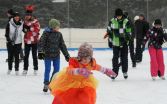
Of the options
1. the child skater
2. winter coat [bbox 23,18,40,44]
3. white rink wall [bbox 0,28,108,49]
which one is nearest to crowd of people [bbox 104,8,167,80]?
the child skater

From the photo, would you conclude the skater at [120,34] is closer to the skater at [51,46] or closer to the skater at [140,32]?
the skater at [51,46]

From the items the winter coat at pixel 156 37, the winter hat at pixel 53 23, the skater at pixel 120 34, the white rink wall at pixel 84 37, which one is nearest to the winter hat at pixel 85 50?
the winter hat at pixel 53 23

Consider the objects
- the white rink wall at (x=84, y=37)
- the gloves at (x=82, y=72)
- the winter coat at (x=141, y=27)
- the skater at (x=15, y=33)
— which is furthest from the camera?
the white rink wall at (x=84, y=37)

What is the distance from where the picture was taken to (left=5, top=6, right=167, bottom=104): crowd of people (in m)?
4.95

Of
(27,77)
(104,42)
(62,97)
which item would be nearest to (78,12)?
(104,42)

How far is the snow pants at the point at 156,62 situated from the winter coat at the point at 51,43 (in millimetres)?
2457

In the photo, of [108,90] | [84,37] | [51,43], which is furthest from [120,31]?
[84,37]

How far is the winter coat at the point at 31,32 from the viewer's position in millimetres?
10898

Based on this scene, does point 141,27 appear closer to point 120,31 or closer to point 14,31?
point 120,31

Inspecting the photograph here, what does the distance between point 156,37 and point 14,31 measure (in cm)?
306

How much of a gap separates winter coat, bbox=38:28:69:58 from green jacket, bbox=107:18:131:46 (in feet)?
6.72

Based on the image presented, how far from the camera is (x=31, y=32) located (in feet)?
35.9

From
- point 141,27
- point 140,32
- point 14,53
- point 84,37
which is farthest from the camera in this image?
point 84,37

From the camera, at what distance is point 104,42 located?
67.8 ft
